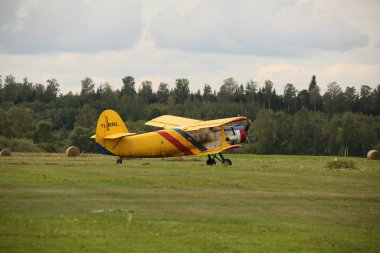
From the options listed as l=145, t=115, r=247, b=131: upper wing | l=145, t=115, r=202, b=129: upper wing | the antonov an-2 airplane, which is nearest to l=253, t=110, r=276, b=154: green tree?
l=145, t=115, r=202, b=129: upper wing

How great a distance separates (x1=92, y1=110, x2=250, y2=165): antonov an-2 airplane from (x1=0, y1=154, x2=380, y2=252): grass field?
26.4ft

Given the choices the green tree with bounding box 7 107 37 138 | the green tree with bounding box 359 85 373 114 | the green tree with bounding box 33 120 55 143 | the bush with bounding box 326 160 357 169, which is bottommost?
the bush with bounding box 326 160 357 169

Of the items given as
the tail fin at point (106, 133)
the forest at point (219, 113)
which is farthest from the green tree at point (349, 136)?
the tail fin at point (106, 133)

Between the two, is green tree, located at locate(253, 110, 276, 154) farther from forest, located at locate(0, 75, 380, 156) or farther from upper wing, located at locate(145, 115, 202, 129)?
upper wing, located at locate(145, 115, 202, 129)

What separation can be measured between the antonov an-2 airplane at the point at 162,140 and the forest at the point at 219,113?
27.1 metres

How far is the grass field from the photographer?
16.7 m

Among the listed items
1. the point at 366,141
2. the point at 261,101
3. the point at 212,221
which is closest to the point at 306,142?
the point at 366,141

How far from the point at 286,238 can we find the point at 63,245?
4876 millimetres

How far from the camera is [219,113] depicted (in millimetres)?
135000

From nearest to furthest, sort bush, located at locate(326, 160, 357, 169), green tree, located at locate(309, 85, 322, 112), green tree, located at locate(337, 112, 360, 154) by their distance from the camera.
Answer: bush, located at locate(326, 160, 357, 169) → green tree, located at locate(337, 112, 360, 154) → green tree, located at locate(309, 85, 322, 112)

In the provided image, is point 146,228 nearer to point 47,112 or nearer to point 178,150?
point 178,150

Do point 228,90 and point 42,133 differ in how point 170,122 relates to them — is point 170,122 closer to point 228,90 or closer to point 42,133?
point 42,133

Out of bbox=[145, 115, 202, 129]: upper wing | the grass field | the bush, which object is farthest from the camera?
bbox=[145, 115, 202, 129]: upper wing

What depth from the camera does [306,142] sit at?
357ft
